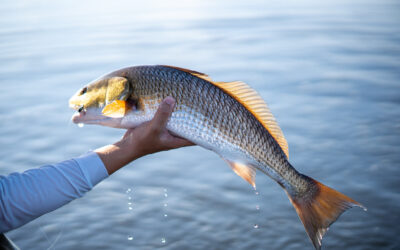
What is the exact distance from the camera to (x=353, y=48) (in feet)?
32.5

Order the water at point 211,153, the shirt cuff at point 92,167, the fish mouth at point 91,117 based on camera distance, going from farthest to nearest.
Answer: the water at point 211,153, the fish mouth at point 91,117, the shirt cuff at point 92,167

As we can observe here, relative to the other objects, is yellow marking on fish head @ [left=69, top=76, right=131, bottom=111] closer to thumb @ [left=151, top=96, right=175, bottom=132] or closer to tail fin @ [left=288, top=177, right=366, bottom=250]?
thumb @ [left=151, top=96, right=175, bottom=132]

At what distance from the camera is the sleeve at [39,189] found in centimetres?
206

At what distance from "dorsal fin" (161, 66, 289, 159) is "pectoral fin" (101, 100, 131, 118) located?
14.0 inches

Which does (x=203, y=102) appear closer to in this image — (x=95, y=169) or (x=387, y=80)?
(x=95, y=169)

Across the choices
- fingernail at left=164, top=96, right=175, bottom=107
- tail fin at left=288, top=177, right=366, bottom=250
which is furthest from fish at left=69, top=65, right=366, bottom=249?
fingernail at left=164, top=96, right=175, bottom=107

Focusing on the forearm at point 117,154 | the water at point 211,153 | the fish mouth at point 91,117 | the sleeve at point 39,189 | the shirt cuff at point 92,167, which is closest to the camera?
the sleeve at point 39,189

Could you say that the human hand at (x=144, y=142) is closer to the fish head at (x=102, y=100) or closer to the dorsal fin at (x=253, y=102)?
the fish head at (x=102, y=100)

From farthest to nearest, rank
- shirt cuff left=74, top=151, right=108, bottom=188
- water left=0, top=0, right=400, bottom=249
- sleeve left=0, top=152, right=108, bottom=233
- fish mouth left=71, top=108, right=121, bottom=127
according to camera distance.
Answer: water left=0, top=0, right=400, bottom=249 → fish mouth left=71, top=108, right=121, bottom=127 → shirt cuff left=74, top=151, right=108, bottom=188 → sleeve left=0, top=152, right=108, bottom=233

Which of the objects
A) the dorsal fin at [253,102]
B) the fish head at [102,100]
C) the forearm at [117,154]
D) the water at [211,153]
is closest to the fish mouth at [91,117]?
the fish head at [102,100]

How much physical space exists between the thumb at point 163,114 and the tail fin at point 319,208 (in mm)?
856

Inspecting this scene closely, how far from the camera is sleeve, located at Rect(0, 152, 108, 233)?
206cm

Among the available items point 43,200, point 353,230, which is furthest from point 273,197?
point 43,200

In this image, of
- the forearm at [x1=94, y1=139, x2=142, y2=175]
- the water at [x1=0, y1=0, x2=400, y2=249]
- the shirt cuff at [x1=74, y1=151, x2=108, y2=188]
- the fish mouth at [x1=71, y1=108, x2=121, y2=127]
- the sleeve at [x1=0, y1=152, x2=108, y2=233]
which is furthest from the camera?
the water at [x1=0, y1=0, x2=400, y2=249]
